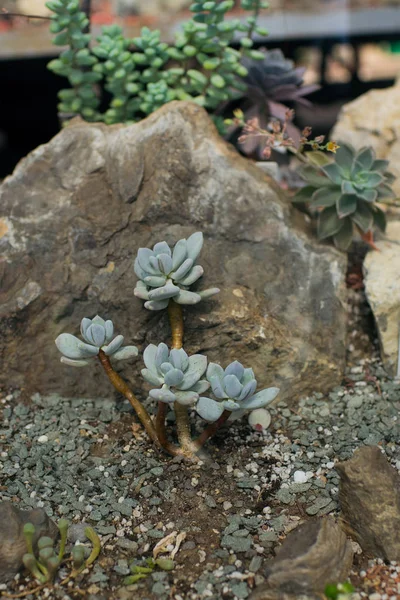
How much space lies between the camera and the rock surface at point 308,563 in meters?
1.80

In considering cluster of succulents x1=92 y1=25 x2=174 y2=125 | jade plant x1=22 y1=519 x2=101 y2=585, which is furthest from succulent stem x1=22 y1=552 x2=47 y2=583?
cluster of succulents x1=92 y1=25 x2=174 y2=125

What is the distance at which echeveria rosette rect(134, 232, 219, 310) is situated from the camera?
236cm

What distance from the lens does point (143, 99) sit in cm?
→ 337

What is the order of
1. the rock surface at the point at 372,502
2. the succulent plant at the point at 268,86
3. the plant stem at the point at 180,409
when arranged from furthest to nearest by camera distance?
the succulent plant at the point at 268,86
the plant stem at the point at 180,409
the rock surface at the point at 372,502

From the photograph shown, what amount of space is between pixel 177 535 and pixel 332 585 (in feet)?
1.77

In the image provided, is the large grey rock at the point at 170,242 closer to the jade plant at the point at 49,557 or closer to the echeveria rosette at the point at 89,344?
the echeveria rosette at the point at 89,344

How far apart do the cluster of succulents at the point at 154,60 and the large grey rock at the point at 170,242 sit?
0.37 metres

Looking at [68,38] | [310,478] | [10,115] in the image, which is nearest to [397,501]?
[310,478]

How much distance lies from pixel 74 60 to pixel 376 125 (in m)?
1.62

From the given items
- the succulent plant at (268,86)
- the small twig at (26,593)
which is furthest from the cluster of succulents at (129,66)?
the small twig at (26,593)

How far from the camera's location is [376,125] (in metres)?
3.57

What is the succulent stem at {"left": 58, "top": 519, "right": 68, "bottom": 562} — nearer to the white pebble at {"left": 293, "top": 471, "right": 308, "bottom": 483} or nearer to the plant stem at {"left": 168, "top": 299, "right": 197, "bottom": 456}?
the plant stem at {"left": 168, "top": 299, "right": 197, "bottom": 456}

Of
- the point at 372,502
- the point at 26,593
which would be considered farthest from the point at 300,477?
the point at 26,593

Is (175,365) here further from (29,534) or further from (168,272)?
(29,534)
